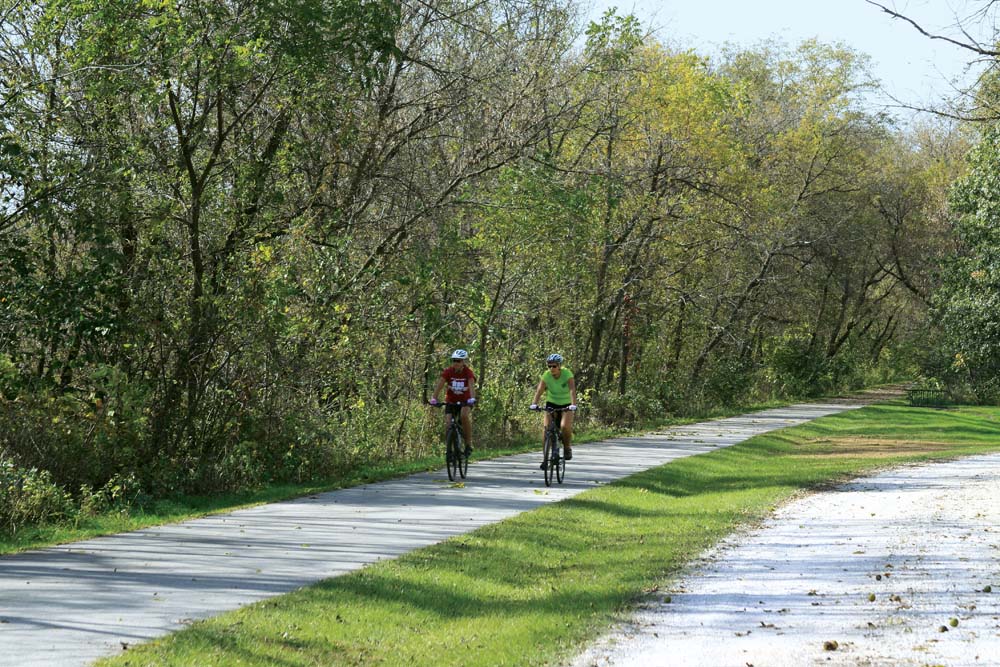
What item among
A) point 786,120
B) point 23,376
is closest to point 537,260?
point 23,376

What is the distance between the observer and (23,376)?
1495cm

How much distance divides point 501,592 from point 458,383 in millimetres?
8238

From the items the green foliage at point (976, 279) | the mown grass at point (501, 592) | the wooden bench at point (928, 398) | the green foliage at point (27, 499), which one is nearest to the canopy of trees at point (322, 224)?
the green foliage at point (27, 499)

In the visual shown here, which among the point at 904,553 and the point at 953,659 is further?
the point at 904,553

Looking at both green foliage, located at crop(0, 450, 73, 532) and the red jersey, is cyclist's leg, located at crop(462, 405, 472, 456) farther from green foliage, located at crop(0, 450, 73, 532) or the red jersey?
green foliage, located at crop(0, 450, 73, 532)

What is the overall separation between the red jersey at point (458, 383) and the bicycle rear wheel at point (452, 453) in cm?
55

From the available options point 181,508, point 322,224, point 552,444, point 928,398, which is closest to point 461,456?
point 552,444

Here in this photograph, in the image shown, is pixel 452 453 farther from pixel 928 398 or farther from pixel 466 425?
pixel 928 398

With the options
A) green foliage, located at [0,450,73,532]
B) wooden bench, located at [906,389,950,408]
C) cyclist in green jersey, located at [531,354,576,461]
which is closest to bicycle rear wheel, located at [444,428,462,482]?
cyclist in green jersey, located at [531,354,576,461]

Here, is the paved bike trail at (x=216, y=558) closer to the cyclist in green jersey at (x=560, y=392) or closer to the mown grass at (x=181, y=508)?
the mown grass at (x=181, y=508)

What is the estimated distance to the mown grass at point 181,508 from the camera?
12000 millimetres

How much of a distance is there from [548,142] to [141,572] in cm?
1888

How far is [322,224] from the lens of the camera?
20922 mm

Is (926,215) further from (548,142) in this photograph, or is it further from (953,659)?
(953,659)
